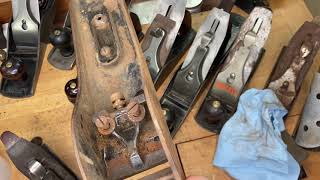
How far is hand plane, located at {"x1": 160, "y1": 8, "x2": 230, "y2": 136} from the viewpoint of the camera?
4.52 ft

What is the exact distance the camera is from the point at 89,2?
1.08 m

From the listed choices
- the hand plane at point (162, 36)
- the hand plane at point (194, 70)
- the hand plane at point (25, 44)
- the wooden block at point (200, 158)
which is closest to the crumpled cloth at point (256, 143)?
the wooden block at point (200, 158)

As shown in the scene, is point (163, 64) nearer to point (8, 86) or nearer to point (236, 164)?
point (236, 164)

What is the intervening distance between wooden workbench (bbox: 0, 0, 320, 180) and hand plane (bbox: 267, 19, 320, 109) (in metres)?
0.11

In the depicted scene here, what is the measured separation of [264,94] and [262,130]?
0.38 ft

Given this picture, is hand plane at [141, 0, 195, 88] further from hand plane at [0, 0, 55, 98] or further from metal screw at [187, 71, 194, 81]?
hand plane at [0, 0, 55, 98]

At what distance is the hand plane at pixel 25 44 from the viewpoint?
147 cm

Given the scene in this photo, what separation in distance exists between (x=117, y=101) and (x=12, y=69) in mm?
529

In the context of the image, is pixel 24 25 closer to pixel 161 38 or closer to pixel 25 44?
pixel 25 44

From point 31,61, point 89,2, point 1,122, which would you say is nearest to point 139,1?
point 31,61

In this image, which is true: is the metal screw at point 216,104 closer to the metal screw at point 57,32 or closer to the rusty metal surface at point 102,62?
the rusty metal surface at point 102,62

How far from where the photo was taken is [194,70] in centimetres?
138

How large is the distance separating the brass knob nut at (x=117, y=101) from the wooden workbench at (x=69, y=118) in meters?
0.40

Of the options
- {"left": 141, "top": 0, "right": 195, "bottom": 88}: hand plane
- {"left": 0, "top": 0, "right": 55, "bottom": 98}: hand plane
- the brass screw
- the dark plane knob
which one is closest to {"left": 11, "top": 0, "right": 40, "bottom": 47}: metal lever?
{"left": 0, "top": 0, "right": 55, "bottom": 98}: hand plane
